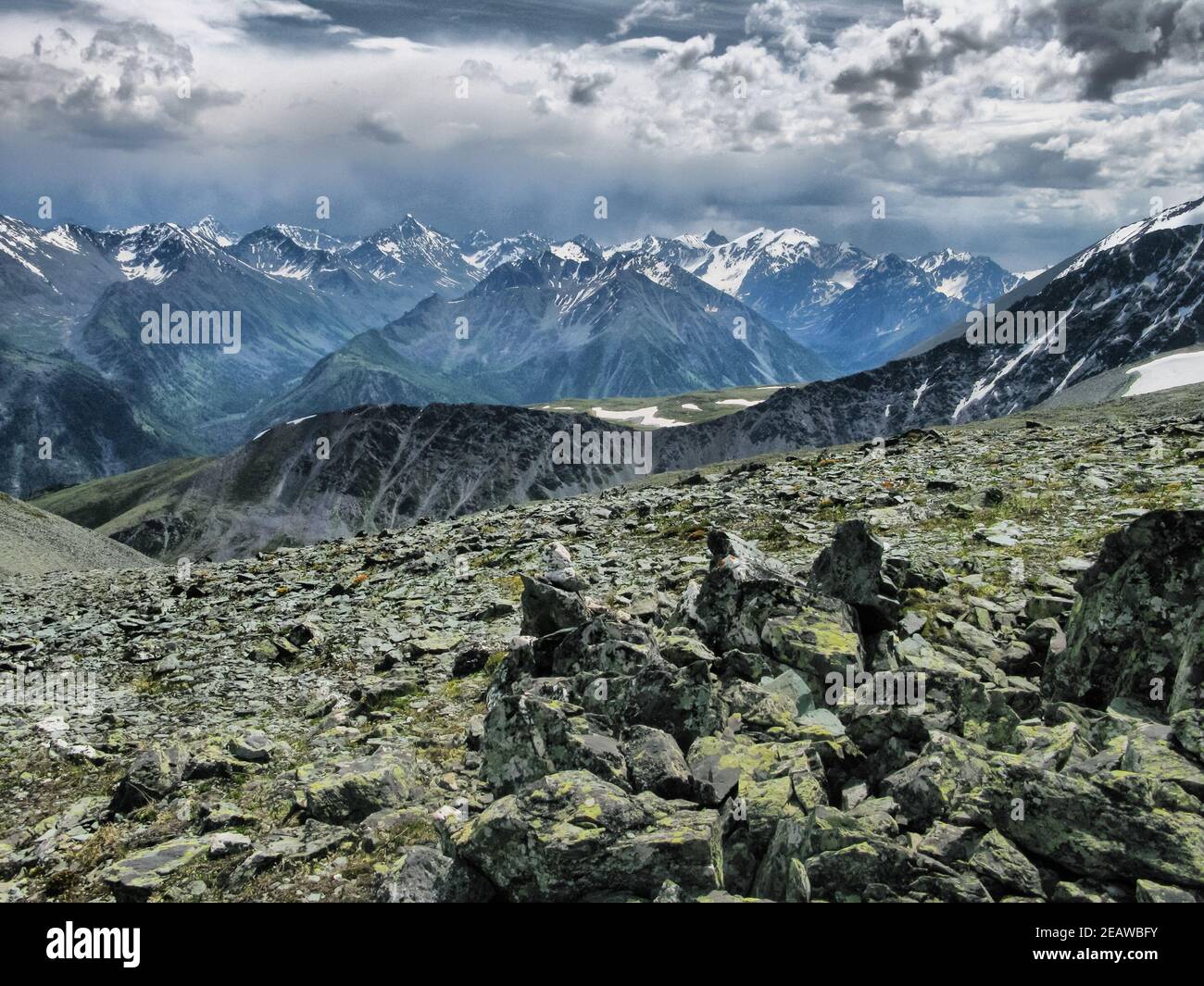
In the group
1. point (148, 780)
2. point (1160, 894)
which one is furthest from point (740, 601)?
point (148, 780)

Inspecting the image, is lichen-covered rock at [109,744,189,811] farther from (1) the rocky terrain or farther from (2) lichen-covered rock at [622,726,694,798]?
(2) lichen-covered rock at [622,726,694,798]

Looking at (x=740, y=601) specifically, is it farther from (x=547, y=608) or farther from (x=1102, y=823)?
(x=1102, y=823)

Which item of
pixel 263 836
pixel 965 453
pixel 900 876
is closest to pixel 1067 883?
pixel 900 876

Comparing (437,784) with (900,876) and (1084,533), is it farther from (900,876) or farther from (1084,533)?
(1084,533)

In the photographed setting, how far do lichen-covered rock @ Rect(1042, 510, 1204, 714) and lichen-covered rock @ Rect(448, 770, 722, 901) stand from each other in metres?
6.66

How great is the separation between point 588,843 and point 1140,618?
8.70m

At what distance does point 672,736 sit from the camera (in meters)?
10.6

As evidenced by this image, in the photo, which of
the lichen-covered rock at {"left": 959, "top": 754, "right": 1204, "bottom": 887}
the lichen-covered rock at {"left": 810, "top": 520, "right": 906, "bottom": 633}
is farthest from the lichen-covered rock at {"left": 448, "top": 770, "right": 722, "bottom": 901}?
the lichen-covered rock at {"left": 810, "top": 520, "right": 906, "bottom": 633}

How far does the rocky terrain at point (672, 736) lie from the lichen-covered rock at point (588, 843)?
0.10 feet

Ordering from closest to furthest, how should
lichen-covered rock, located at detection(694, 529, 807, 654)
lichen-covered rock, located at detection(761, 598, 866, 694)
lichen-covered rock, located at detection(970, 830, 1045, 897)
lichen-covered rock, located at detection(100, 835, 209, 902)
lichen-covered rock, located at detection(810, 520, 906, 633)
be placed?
1. lichen-covered rock, located at detection(970, 830, 1045, 897)
2. lichen-covered rock, located at detection(100, 835, 209, 902)
3. lichen-covered rock, located at detection(761, 598, 866, 694)
4. lichen-covered rock, located at detection(694, 529, 807, 654)
5. lichen-covered rock, located at detection(810, 520, 906, 633)

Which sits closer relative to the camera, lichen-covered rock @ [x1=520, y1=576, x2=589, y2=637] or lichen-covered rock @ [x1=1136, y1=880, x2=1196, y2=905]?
lichen-covered rock @ [x1=1136, y1=880, x2=1196, y2=905]

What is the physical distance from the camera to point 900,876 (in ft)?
24.9

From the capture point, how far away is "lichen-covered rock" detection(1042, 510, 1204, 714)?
10.5 metres
